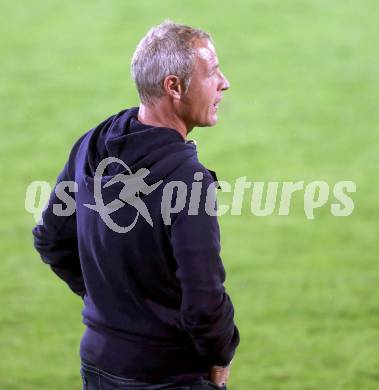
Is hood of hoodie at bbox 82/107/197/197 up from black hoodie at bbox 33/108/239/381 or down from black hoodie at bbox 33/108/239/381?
up

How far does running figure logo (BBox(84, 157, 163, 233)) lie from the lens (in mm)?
1766

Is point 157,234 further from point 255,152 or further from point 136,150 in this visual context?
point 255,152

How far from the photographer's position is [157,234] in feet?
5.76

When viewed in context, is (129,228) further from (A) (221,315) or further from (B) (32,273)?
(B) (32,273)

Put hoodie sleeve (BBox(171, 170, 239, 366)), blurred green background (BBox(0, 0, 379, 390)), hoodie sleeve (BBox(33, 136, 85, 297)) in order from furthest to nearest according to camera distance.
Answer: blurred green background (BBox(0, 0, 379, 390)) < hoodie sleeve (BBox(33, 136, 85, 297)) < hoodie sleeve (BBox(171, 170, 239, 366))

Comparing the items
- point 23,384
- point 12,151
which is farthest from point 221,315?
point 12,151

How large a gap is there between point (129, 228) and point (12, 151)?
11.7 ft

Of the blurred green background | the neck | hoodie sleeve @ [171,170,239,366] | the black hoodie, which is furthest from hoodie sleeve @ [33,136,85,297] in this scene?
the blurred green background

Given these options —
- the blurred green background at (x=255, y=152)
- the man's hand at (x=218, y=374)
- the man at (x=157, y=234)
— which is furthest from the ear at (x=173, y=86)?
the blurred green background at (x=255, y=152)

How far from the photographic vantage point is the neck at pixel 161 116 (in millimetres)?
1798

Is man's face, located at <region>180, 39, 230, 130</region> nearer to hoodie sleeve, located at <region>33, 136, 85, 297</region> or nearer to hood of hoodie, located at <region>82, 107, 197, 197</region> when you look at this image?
hood of hoodie, located at <region>82, 107, 197, 197</region>

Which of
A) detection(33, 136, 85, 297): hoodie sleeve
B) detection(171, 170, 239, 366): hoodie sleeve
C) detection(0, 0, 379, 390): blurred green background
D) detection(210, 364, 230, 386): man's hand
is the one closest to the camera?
detection(171, 170, 239, 366): hoodie sleeve

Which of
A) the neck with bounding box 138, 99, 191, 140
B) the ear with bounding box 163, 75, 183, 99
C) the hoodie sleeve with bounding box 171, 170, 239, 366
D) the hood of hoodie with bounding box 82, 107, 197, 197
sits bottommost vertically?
the hoodie sleeve with bounding box 171, 170, 239, 366

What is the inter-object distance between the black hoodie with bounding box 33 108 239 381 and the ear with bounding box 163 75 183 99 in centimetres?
7
